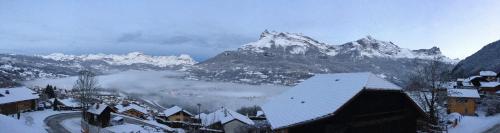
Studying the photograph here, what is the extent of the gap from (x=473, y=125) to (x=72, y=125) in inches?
2254

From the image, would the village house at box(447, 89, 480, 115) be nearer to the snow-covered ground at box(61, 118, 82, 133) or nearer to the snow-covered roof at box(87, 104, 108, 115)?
the snow-covered ground at box(61, 118, 82, 133)

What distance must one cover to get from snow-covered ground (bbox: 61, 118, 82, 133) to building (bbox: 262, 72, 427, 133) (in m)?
42.4

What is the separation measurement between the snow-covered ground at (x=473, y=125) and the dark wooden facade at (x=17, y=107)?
2903 inches

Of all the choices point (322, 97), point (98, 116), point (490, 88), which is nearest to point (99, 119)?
point (98, 116)

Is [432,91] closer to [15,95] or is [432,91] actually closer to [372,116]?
[372,116]

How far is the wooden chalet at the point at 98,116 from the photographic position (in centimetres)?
6475

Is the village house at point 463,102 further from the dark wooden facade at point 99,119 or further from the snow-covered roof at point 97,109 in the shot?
the snow-covered roof at point 97,109

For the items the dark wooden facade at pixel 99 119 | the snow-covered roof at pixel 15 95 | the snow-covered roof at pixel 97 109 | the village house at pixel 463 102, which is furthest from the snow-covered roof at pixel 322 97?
the snow-covered roof at pixel 15 95

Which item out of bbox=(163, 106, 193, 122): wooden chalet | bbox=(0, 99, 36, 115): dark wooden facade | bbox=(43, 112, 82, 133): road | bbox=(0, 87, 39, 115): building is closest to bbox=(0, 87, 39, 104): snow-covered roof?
bbox=(0, 87, 39, 115): building

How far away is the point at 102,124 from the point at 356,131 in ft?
176

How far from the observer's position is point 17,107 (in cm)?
7350

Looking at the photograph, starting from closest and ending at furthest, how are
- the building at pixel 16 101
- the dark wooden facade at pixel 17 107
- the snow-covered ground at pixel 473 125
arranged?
the snow-covered ground at pixel 473 125 → the dark wooden facade at pixel 17 107 → the building at pixel 16 101

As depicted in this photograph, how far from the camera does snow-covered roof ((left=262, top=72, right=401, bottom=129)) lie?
64.8 feet

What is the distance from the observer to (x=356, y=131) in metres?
21.5
